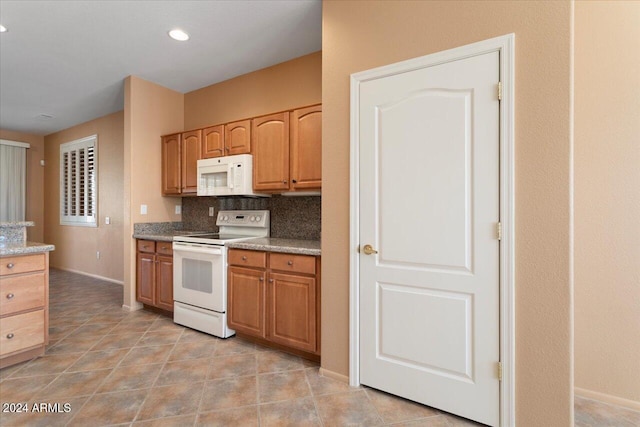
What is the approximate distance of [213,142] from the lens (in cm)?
343

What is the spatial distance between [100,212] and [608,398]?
6428mm

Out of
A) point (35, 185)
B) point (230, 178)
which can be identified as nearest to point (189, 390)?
point (230, 178)

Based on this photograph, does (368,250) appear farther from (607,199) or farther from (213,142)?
(213,142)

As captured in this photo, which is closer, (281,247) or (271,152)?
(281,247)

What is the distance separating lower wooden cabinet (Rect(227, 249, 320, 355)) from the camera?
7.71 feet

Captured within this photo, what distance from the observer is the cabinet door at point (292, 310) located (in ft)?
7.72

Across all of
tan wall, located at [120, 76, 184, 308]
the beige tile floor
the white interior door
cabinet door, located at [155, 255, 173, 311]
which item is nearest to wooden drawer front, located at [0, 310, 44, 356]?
the beige tile floor

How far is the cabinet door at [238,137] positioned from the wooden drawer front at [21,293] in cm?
190

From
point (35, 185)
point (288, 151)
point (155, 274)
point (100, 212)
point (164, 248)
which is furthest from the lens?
point (35, 185)

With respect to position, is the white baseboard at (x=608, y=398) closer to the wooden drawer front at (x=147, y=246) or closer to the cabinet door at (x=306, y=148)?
the cabinet door at (x=306, y=148)

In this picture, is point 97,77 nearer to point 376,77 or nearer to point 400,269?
point 376,77

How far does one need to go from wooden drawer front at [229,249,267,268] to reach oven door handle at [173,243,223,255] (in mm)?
136

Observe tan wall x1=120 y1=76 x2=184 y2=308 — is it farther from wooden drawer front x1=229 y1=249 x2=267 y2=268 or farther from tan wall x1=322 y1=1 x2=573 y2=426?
tan wall x1=322 y1=1 x2=573 y2=426

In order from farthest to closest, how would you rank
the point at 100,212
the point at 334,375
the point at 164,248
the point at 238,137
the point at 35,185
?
the point at 35,185, the point at 100,212, the point at 164,248, the point at 238,137, the point at 334,375
